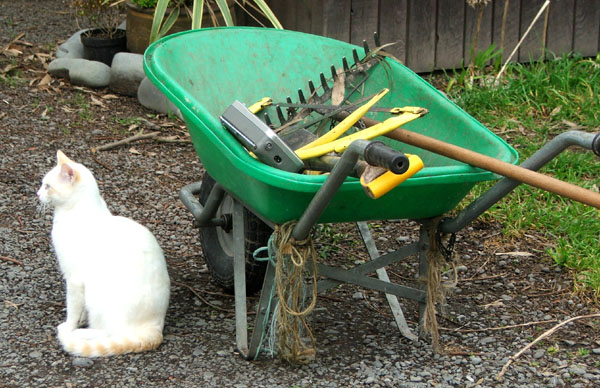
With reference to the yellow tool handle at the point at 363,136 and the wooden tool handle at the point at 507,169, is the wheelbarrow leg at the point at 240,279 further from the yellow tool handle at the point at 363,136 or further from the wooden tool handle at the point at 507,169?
the wooden tool handle at the point at 507,169

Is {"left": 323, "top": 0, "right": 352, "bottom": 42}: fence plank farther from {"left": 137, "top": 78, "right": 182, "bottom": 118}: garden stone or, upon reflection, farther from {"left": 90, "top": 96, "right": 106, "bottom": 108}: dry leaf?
{"left": 90, "top": 96, "right": 106, "bottom": 108}: dry leaf

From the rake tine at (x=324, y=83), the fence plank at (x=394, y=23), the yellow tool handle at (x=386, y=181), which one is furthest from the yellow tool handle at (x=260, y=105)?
the fence plank at (x=394, y=23)

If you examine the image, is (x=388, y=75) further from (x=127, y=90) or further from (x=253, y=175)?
(x=127, y=90)

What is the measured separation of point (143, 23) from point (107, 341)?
10.4 feet

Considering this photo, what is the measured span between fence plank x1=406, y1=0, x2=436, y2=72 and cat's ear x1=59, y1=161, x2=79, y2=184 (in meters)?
3.22

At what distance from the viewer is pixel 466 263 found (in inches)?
138

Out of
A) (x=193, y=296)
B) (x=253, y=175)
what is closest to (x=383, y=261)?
(x=253, y=175)

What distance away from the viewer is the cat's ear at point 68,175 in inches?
106

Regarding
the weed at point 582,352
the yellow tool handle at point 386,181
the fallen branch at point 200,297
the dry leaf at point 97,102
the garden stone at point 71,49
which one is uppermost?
the yellow tool handle at point 386,181

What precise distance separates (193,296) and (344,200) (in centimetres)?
103

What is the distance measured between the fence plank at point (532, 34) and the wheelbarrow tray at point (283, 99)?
2.90 m

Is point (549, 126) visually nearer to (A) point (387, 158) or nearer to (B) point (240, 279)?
(B) point (240, 279)

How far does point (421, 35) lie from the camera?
543 centimetres

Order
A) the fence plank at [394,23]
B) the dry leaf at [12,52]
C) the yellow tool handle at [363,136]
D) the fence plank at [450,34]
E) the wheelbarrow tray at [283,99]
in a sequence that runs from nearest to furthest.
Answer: the yellow tool handle at [363,136]
the wheelbarrow tray at [283,99]
the fence plank at [394,23]
the fence plank at [450,34]
the dry leaf at [12,52]
